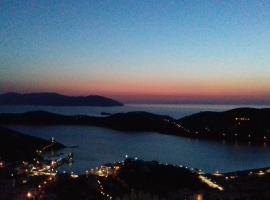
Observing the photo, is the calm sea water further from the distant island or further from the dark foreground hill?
the distant island

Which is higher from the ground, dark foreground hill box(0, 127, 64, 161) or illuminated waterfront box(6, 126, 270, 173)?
dark foreground hill box(0, 127, 64, 161)

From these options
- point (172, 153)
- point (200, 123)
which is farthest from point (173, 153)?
point (200, 123)

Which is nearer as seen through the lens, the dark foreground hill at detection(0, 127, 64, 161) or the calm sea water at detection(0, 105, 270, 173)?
the dark foreground hill at detection(0, 127, 64, 161)

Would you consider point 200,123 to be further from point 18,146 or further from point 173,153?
point 18,146

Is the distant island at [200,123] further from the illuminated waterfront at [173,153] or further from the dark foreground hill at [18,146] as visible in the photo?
the dark foreground hill at [18,146]

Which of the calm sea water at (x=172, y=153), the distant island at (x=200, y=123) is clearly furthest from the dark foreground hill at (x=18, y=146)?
the distant island at (x=200, y=123)

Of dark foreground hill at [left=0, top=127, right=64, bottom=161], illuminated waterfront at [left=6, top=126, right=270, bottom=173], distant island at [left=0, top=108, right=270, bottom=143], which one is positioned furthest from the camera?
distant island at [left=0, top=108, right=270, bottom=143]

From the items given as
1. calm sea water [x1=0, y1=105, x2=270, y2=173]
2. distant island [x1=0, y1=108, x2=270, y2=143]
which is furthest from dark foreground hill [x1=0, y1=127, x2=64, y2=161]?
distant island [x1=0, y1=108, x2=270, y2=143]
